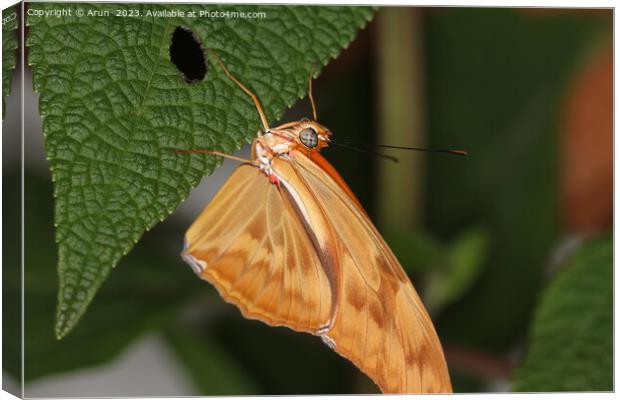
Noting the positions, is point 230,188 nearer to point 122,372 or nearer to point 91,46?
point 91,46

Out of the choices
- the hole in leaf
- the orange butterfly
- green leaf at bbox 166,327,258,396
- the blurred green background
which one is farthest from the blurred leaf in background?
the hole in leaf

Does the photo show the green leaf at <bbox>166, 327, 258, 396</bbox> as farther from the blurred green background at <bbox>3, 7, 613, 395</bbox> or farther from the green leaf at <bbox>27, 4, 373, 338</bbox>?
the green leaf at <bbox>27, 4, 373, 338</bbox>

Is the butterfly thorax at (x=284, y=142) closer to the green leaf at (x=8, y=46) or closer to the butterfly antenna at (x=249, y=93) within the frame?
the butterfly antenna at (x=249, y=93)

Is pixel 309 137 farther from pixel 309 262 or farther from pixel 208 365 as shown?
pixel 208 365

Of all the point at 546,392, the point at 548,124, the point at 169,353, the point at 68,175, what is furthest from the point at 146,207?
the point at 548,124

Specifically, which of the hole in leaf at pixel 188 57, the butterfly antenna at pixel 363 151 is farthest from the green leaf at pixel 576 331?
the hole in leaf at pixel 188 57

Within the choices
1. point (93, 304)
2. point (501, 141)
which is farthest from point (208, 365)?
point (501, 141)

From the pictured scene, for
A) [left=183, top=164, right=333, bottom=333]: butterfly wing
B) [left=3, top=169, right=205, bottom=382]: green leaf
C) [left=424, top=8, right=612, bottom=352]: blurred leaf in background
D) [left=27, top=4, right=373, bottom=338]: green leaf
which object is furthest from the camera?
[left=424, top=8, right=612, bottom=352]: blurred leaf in background
